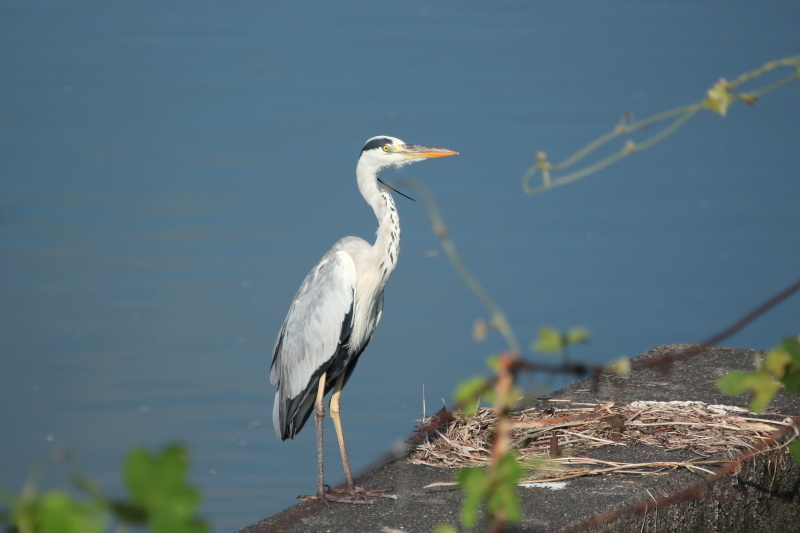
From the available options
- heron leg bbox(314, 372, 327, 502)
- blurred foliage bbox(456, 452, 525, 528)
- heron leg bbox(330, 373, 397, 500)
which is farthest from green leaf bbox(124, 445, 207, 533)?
heron leg bbox(314, 372, 327, 502)

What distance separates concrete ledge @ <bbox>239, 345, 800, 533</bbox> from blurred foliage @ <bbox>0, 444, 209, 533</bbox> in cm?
229

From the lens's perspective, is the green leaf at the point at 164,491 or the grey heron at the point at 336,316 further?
the grey heron at the point at 336,316

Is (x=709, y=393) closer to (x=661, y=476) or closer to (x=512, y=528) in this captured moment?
(x=661, y=476)

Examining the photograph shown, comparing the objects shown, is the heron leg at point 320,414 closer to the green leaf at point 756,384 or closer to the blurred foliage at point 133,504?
the green leaf at point 756,384

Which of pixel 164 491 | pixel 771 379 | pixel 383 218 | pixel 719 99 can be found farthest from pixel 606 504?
pixel 164 491

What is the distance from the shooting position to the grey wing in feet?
13.2

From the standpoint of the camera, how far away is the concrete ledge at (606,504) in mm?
3000

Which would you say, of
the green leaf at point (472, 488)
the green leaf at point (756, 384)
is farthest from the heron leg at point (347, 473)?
the green leaf at point (472, 488)

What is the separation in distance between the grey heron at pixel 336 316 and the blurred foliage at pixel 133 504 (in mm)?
3297

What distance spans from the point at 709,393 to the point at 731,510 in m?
0.95

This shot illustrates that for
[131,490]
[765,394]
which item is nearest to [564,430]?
[765,394]

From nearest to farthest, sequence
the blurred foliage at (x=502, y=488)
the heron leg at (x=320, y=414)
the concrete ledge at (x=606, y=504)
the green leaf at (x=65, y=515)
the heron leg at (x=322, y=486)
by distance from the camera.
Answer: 1. the green leaf at (x=65, y=515)
2. the blurred foliage at (x=502, y=488)
3. the concrete ledge at (x=606, y=504)
4. the heron leg at (x=322, y=486)
5. the heron leg at (x=320, y=414)

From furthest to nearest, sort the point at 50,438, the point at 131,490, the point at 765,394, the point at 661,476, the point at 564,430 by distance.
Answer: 1. the point at 50,438
2. the point at 564,430
3. the point at 661,476
4. the point at 765,394
5. the point at 131,490

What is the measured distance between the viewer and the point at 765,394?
3.48 ft
